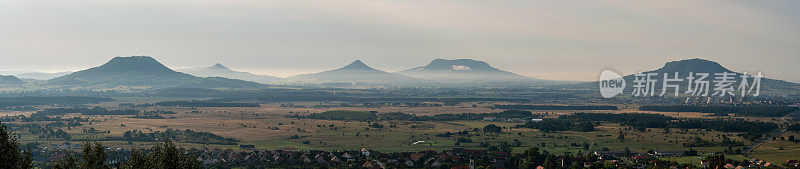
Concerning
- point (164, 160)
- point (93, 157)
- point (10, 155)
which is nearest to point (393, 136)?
point (164, 160)

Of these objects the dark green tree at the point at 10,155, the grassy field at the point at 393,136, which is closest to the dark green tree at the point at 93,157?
the dark green tree at the point at 10,155

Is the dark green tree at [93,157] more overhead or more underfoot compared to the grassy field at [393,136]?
more overhead

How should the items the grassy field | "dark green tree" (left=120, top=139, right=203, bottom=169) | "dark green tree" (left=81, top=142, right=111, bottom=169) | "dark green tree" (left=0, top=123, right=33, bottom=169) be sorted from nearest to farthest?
"dark green tree" (left=0, top=123, right=33, bottom=169), "dark green tree" (left=81, top=142, right=111, bottom=169), "dark green tree" (left=120, top=139, right=203, bottom=169), the grassy field

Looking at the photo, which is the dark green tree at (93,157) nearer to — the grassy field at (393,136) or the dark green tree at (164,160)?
the dark green tree at (164,160)

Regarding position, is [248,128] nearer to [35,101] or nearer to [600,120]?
[600,120]

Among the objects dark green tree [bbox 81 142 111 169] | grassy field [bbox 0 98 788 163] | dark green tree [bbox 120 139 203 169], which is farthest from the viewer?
grassy field [bbox 0 98 788 163]

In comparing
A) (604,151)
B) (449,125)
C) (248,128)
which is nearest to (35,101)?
(248,128)

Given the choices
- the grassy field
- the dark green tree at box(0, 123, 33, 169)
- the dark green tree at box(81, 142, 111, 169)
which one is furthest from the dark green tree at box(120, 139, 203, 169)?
the grassy field

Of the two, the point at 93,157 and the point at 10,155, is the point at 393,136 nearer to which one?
the point at 93,157

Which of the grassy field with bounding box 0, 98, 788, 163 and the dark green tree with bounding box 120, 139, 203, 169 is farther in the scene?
the grassy field with bounding box 0, 98, 788, 163

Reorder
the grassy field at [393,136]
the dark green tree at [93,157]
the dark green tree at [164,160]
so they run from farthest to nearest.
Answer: the grassy field at [393,136] → the dark green tree at [164,160] → the dark green tree at [93,157]

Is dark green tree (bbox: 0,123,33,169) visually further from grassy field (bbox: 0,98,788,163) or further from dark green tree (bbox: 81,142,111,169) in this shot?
grassy field (bbox: 0,98,788,163)

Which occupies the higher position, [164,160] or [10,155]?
[10,155]
